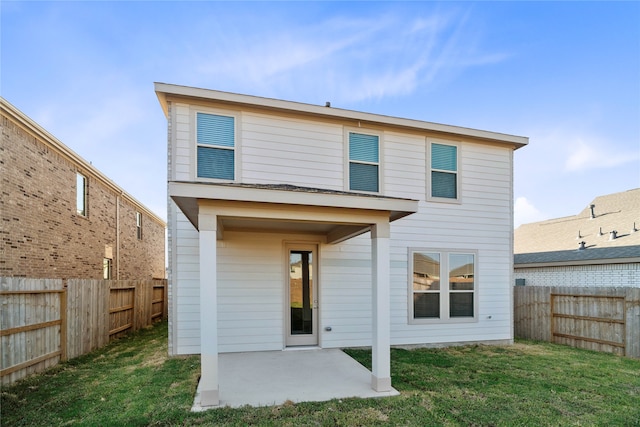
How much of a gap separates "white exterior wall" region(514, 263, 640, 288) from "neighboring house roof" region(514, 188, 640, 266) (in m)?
0.37

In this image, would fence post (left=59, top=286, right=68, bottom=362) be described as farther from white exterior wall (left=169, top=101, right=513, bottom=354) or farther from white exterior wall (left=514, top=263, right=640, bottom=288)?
white exterior wall (left=514, top=263, right=640, bottom=288)

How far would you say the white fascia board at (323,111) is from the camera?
6.12 metres

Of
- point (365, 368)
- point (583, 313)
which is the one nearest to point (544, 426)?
point (365, 368)

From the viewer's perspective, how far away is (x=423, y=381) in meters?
5.02

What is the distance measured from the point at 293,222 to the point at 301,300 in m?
2.71

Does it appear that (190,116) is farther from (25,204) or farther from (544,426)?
(544,426)

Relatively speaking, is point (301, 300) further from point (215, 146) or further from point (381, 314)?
point (215, 146)

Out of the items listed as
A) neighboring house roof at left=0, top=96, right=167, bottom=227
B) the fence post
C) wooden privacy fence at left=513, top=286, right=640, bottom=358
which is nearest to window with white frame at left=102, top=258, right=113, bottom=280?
neighboring house roof at left=0, top=96, right=167, bottom=227

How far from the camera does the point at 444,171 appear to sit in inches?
309

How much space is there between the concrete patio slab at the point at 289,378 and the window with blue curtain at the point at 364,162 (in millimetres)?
3519

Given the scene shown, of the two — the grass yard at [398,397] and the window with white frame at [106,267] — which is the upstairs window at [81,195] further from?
the grass yard at [398,397]

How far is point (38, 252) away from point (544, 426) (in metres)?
10.9

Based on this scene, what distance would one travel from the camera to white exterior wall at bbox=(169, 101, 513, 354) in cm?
633

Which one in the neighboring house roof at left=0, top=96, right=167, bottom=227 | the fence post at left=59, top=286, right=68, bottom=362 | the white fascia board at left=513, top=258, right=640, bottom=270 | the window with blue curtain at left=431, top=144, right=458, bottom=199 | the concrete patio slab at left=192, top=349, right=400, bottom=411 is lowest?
the concrete patio slab at left=192, top=349, right=400, bottom=411
